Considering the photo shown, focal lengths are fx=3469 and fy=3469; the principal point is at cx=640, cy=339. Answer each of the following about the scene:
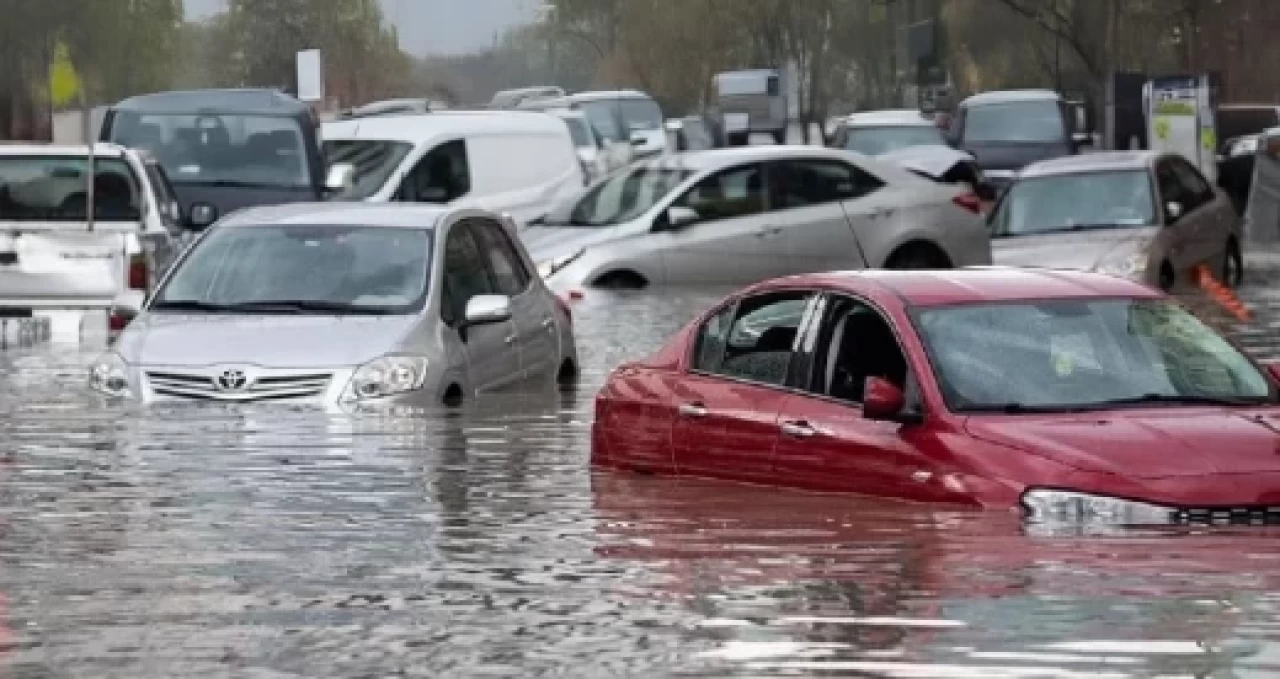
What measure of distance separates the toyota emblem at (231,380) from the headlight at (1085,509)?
233 inches

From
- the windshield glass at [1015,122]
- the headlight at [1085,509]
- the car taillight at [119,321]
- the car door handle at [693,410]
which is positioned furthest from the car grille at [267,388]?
the windshield glass at [1015,122]

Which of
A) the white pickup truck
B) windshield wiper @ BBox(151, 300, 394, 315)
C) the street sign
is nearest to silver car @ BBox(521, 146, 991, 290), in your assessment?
the white pickup truck

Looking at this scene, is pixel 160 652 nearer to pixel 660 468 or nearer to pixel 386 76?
pixel 660 468

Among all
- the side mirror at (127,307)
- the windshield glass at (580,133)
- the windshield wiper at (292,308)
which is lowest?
the windshield glass at (580,133)

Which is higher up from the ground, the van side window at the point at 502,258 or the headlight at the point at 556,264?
the van side window at the point at 502,258

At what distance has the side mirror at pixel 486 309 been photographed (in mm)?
16766

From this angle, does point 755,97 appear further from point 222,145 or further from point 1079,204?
point 1079,204

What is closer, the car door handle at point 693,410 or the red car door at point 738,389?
the red car door at point 738,389

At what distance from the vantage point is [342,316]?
54.3ft

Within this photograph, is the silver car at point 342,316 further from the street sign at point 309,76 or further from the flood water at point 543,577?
the street sign at point 309,76

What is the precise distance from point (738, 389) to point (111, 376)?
4734mm

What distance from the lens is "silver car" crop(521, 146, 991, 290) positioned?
28.3 m

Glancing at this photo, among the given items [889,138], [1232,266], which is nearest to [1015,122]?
[889,138]

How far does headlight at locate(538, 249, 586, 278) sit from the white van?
3435 mm
